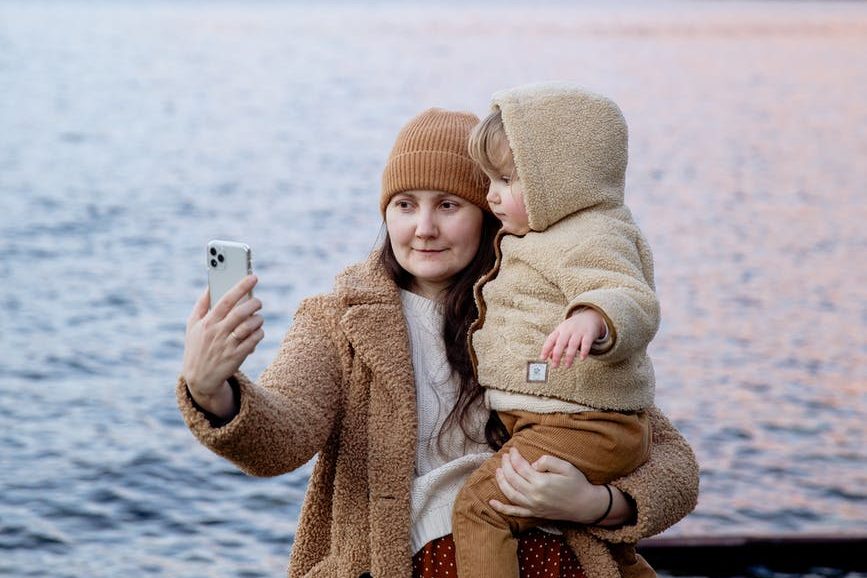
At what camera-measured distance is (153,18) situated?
6525 centimetres

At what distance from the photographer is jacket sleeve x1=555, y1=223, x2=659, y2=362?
2.43 meters

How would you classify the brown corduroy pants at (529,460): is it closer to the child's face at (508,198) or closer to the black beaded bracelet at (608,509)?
the black beaded bracelet at (608,509)

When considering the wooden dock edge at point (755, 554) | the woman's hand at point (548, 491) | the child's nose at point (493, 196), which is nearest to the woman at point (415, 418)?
the woman's hand at point (548, 491)

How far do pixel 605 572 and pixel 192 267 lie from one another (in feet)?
39.2

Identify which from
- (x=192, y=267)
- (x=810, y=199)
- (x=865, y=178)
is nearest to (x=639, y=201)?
(x=810, y=199)

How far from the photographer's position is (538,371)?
2641mm

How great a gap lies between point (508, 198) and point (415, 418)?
49 centimetres

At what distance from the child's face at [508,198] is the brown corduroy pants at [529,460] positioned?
383 mm

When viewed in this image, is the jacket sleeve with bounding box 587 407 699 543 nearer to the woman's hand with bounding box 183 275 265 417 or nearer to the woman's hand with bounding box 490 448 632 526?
the woman's hand with bounding box 490 448 632 526

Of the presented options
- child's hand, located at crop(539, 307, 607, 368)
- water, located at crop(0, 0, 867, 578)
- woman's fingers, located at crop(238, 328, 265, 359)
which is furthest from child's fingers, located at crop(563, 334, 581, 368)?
water, located at crop(0, 0, 867, 578)

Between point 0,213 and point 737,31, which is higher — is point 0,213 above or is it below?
below

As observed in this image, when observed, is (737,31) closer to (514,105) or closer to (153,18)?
(153,18)

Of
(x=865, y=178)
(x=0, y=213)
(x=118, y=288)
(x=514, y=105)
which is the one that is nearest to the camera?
(x=514, y=105)

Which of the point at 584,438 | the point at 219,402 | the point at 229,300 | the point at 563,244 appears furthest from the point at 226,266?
the point at 584,438
